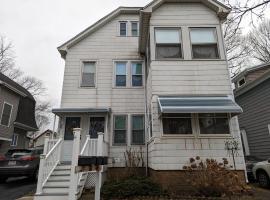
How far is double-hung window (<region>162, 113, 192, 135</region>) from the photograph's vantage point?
24.4 feet

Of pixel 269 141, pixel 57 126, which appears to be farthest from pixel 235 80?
pixel 57 126

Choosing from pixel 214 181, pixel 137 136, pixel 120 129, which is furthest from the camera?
pixel 120 129

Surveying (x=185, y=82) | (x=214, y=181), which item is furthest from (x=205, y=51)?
(x=214, y=181)

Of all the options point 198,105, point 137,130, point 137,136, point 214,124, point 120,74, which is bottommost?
point 137,136

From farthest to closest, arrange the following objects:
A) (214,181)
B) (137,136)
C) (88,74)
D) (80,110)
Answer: (88,74) → (137,136) → (80,110) → (214,181)

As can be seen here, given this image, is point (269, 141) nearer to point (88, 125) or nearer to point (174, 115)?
point (174, 115)

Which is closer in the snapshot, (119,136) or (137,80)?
(119,136)

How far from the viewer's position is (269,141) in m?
11.3

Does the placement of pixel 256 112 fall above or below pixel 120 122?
above

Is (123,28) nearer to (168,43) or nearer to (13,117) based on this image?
(168,43)

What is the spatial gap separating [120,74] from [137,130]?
3332 millimetres

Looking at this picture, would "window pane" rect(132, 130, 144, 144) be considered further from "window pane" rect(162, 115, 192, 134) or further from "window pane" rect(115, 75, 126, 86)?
"window pane" rect(162, 115, 192, 134)

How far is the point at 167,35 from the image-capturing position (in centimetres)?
869

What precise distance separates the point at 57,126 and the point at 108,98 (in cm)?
322
